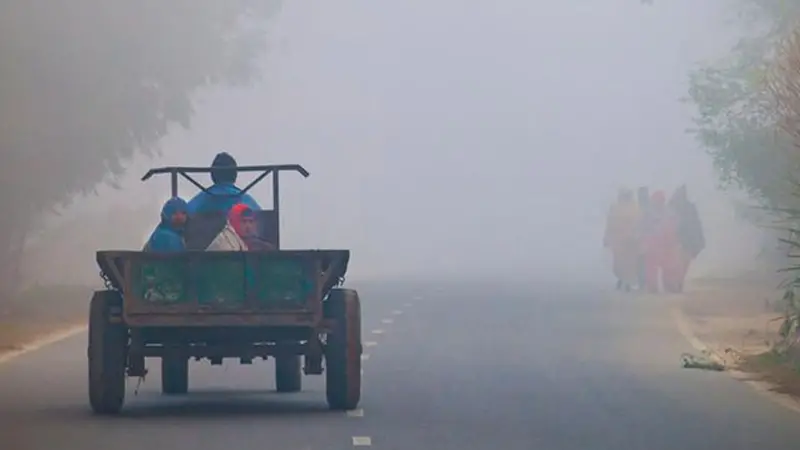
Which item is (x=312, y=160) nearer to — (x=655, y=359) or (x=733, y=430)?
(x=655, y=359)

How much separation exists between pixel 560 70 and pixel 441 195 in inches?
211

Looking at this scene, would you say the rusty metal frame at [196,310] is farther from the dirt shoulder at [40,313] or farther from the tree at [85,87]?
the tree at [85,87]

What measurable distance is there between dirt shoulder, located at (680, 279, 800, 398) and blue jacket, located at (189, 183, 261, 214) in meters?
4.80

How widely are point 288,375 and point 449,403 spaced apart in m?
1.71

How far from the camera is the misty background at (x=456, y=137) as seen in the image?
4103cm

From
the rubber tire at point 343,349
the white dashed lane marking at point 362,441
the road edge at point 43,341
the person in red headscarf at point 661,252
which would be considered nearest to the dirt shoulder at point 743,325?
the person in red headscarf at point 661,252

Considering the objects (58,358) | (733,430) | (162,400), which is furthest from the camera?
(58,358)

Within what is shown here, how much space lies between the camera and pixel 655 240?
3872 centimetres

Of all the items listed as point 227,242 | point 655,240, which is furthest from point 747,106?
point 227,242

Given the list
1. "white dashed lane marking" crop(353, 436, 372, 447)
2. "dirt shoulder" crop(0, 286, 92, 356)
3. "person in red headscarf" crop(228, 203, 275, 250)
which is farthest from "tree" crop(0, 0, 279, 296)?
"white dashed lane marking" crop(353, 436, 372, 447)

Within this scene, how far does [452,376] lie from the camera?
19781mm

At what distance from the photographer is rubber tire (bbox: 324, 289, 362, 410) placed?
16.3 metres

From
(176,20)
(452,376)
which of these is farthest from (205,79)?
(452,376)

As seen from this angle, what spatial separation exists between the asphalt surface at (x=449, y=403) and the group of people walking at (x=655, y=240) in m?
11.8
